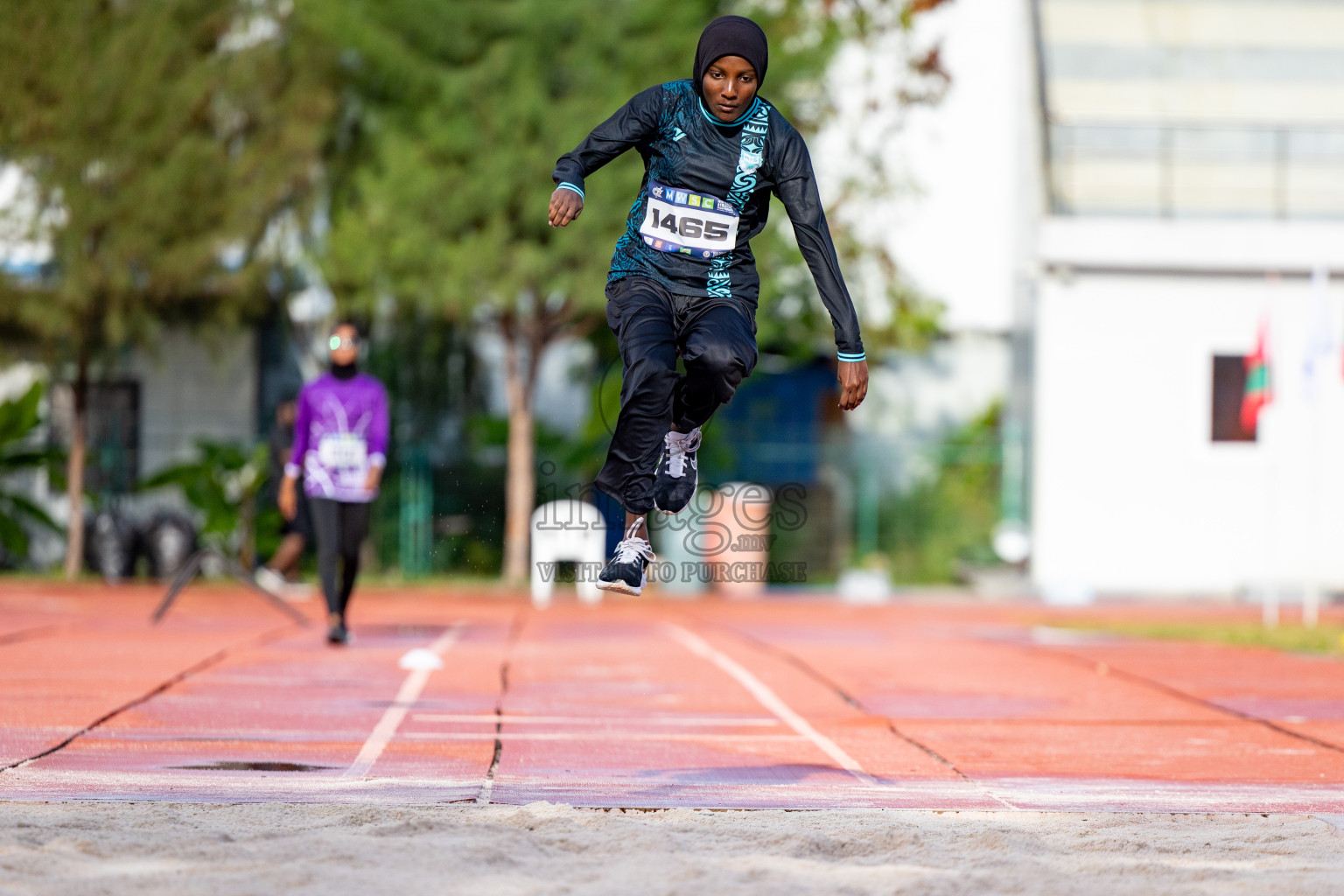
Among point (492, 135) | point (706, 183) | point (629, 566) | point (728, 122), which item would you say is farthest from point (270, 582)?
point (728, 122)

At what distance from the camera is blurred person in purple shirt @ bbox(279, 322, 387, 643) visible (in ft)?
34.9

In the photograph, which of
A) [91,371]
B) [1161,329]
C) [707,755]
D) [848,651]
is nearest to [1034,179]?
[1161,329]

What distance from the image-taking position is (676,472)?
5.94 meters

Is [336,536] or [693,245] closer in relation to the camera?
[693,245]

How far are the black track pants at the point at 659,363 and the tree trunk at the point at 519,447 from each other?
1463cm

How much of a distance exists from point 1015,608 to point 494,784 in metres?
15.0

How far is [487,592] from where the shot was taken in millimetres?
19875

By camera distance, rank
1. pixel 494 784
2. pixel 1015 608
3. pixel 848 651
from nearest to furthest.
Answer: pixel 494 784 → pixel 848 651 → pixel 1015 608

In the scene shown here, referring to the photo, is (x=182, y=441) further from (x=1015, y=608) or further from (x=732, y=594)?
(x=1015, y=608)

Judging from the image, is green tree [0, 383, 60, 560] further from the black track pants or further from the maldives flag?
the black track pants

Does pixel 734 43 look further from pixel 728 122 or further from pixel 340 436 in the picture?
pixel 340 436

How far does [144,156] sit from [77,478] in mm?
4157

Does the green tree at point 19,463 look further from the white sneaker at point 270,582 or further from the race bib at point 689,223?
the race bib at point 689,223

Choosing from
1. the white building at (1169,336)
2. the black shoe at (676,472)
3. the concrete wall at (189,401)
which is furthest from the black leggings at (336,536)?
the white building at (1169,336)
